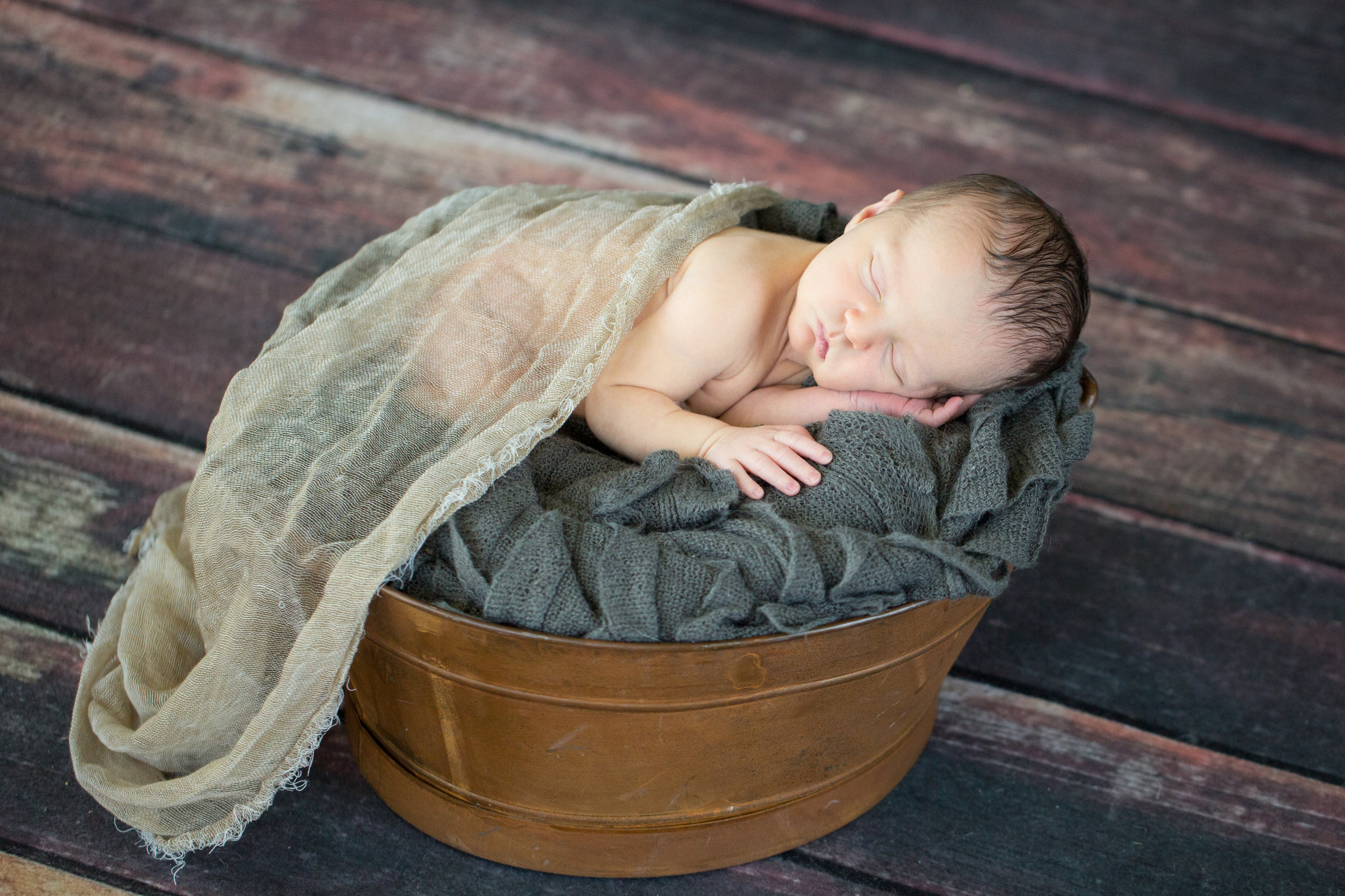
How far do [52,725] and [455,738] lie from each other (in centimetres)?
36

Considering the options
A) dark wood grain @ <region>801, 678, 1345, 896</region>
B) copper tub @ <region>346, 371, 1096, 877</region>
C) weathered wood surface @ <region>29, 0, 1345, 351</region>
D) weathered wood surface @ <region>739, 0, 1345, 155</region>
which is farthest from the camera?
weathered wood surface @ <region>739, 0, 1345, 155</region>

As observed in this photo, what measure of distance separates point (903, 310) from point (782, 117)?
0.91m

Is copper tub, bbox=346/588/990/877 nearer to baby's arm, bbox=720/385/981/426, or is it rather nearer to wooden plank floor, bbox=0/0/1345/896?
wooden plank floor, bbox=0/0/1345/896

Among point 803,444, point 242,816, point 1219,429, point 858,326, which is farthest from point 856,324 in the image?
point 1219,429

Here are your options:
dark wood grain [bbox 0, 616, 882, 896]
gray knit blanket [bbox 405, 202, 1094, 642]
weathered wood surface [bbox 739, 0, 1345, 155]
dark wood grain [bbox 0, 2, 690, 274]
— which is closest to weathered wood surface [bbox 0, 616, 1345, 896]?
dark wood grain [bbox 0, 616, 882, 896]

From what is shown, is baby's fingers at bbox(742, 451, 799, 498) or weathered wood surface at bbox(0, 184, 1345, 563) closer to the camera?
baby's fingers at bbox(742, 451, 799, 498)

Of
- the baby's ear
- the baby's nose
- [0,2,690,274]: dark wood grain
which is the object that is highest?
the baby's ear

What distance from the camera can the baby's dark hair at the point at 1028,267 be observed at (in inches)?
34.5

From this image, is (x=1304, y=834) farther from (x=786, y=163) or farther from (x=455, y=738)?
(x=786, y=163)

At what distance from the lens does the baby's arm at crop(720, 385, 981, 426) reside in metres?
0.96

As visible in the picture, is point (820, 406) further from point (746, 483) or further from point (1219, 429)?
point (1219, 429)

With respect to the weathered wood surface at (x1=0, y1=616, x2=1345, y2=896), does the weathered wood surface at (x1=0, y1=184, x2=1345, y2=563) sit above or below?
above

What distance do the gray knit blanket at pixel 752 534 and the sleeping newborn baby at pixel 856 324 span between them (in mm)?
38

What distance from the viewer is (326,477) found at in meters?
0.80
